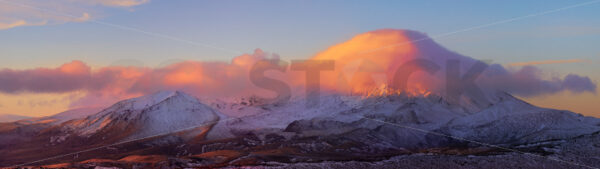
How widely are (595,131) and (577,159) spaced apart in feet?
159

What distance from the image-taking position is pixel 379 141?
600ft

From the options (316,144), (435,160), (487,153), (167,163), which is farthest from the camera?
(316,144)

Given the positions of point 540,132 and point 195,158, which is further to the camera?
point 540,132

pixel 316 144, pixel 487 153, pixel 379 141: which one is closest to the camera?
pixel 487 153

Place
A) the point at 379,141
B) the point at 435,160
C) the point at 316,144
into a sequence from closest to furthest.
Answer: the point at 435,160, the point at 316,144, the point at 379,141

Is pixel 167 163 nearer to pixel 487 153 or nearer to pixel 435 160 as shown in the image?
pixel 435 160

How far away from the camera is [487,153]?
449ft

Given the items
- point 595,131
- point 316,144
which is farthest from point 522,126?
point 316,144

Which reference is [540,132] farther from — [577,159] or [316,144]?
[316,144]

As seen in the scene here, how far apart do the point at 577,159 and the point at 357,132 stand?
7868 centimetres

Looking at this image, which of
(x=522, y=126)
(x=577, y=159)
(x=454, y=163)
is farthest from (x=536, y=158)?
(x=522, y=126)

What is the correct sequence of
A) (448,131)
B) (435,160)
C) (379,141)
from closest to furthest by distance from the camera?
(435,160) → (379,141) → (448,131)

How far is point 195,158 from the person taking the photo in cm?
12238

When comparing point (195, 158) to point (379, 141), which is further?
point (379, 141)
